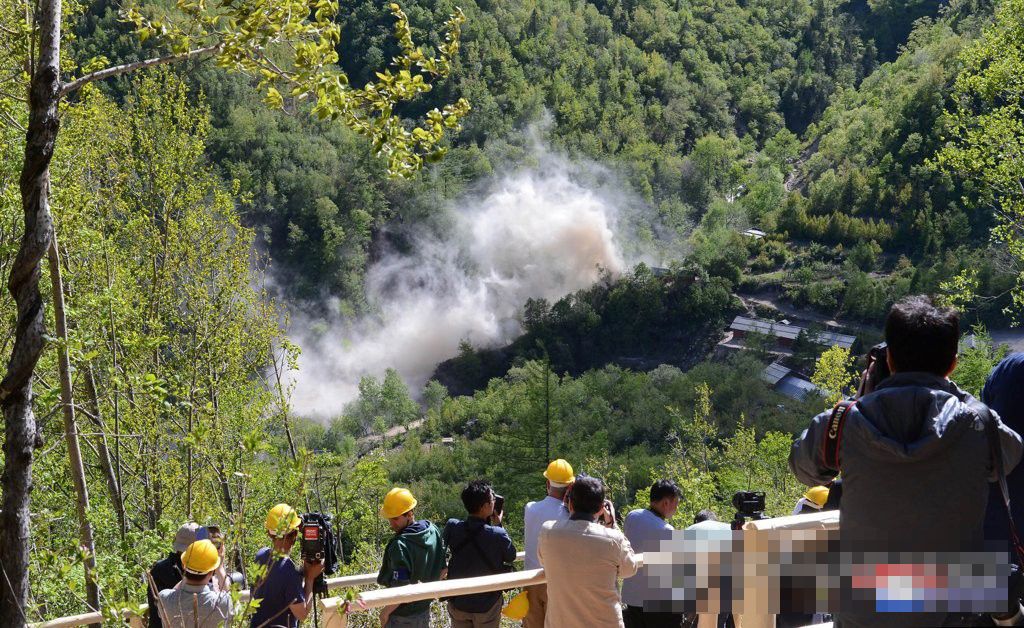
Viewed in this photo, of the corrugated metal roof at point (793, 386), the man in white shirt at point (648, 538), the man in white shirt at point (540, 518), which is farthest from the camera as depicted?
the corrugated metal roof at point (793, 386)

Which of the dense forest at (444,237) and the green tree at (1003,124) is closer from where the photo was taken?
the dense forest at (444,237)

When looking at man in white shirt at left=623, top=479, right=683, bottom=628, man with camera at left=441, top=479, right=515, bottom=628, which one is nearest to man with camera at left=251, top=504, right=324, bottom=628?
man with camera at left=441, top=479, right=515, bottom=628

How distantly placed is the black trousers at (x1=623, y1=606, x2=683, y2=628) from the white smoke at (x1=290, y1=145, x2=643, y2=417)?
74099 mm

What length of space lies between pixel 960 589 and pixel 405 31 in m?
3.14

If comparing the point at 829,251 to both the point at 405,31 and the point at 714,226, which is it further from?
Result: the point at 405,31

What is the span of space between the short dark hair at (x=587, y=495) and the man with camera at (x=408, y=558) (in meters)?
1.10

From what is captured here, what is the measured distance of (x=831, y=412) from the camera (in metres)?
3.08

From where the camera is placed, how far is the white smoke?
8481 centimetres

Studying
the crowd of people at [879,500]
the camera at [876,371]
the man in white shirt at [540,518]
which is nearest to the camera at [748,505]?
the crowd of people at [879,500]

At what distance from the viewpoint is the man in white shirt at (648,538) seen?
539cm

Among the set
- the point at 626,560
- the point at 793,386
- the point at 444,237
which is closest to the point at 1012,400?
the point at 626,560

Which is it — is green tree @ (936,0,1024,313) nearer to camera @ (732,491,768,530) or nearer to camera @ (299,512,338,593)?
camera @ (732,491,768,530)

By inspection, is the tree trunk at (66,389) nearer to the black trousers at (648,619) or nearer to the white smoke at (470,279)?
the black trousers at (648,619)

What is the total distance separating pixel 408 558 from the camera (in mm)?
5605
